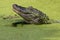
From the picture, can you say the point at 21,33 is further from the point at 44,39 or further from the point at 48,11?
the point at 48,11

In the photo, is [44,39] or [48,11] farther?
[48,11]

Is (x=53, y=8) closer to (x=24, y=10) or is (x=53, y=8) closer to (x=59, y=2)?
(x=59, y=2)

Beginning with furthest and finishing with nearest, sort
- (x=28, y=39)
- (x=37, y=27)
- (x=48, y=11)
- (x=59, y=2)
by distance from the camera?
(x=59, y=2), (x=48, y=11), (x=37, y=27), (x=28, y=39)

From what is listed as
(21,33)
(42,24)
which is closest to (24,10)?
(42,24)

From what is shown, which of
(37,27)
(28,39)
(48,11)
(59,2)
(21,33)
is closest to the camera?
(28,39)

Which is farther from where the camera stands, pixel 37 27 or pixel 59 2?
pixel 59 2

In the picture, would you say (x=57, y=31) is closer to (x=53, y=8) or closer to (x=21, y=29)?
(x=21, y=29)

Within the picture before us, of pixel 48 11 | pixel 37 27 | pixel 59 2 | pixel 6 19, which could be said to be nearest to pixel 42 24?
pixel 37 27

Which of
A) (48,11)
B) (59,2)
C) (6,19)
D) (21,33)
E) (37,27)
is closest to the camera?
(21,33)

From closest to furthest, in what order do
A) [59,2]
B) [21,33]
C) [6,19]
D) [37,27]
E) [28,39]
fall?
[28,39]
[21,33]
[37,27]
[6,19]
[59,2]
